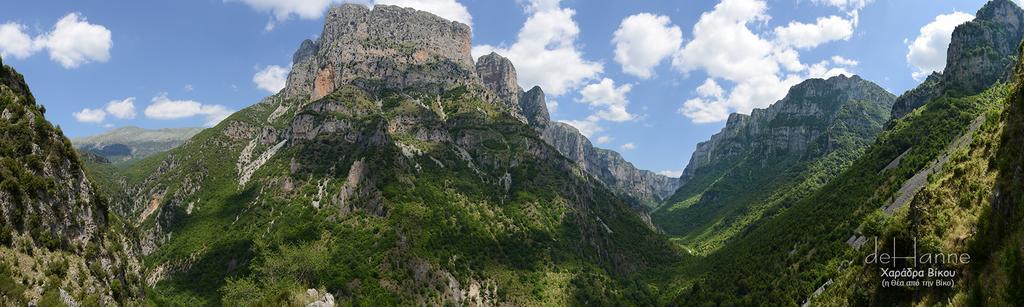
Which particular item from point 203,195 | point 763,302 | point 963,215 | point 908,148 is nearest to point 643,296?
point 763,302

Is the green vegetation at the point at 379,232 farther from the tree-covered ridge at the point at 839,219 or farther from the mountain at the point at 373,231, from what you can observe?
the tree-covered ridge at the point at 839,219

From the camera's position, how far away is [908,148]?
131875mm

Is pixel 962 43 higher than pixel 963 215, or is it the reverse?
pixel 962 43

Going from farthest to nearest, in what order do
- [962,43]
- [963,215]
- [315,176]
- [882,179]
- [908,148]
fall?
1. [962,43]
2. [315,176]
3. [908,148]
4. [882,179]
5. [963,215]

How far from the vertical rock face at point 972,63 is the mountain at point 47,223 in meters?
191

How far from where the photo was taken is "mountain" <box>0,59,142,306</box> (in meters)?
43.6

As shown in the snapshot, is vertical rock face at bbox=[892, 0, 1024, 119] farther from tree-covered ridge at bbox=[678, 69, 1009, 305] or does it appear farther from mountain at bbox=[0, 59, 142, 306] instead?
mountain at bbox=[0, 59, 142, 306]

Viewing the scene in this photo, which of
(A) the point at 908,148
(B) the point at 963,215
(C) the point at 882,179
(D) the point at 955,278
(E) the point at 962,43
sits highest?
(E) the point at 962,43

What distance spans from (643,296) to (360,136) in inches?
4215

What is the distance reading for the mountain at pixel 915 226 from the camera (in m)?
26.7

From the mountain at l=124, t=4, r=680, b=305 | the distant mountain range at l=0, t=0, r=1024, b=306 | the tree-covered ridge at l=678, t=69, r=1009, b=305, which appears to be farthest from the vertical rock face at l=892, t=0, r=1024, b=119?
the mountain at l=124, t=4, r=680, b=305

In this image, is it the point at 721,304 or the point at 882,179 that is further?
the point at 882,179

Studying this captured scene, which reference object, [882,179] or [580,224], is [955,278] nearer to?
[882,179]

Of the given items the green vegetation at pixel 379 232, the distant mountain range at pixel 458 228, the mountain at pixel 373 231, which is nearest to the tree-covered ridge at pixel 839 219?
the distant mountain range at pixel 458 228
